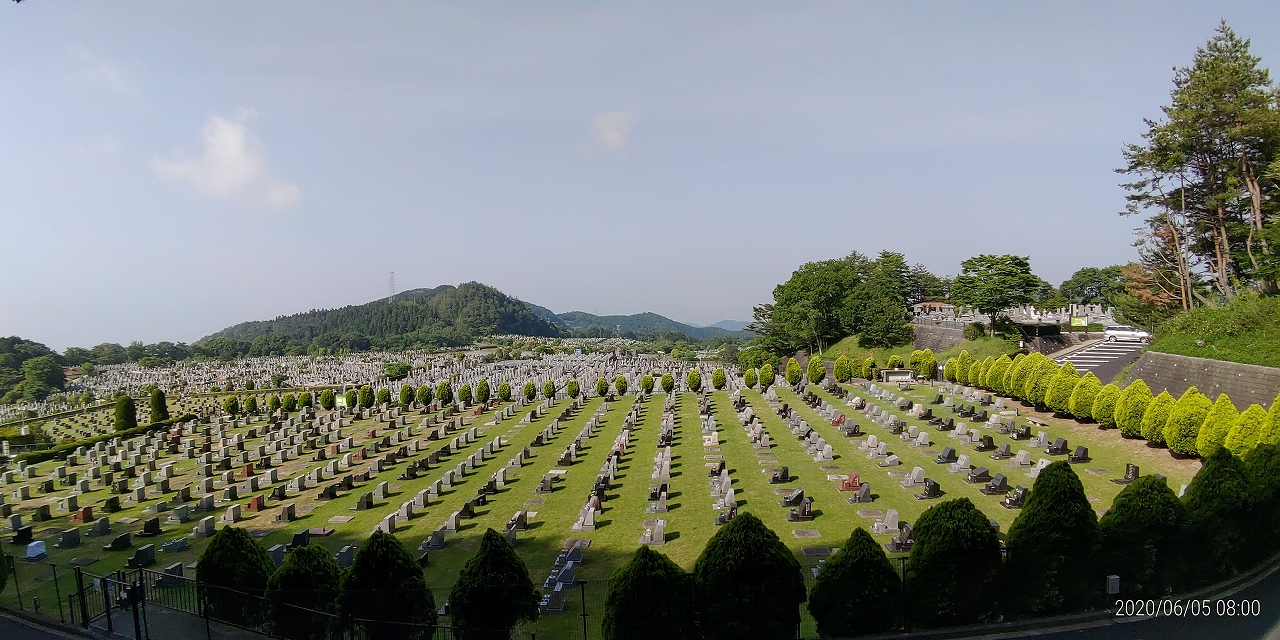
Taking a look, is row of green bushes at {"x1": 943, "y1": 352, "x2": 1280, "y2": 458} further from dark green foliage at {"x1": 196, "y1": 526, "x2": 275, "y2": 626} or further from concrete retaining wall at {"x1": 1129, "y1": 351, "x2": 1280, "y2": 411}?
dark green foliage at {"x1": 196, "y1": 526, "x2": 275, "y2": 626}

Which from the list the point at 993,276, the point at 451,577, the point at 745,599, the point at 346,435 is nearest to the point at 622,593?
the point at 745,599

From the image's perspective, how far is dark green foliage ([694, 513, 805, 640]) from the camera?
9.48 metres

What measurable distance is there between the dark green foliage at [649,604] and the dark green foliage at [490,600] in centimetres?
146

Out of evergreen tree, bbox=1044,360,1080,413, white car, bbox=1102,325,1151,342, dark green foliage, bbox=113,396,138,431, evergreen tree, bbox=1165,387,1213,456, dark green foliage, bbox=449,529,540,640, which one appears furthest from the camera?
white car, bbox=1102,325,1151,342

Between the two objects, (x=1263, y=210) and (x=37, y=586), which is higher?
(x=1263, y=210)

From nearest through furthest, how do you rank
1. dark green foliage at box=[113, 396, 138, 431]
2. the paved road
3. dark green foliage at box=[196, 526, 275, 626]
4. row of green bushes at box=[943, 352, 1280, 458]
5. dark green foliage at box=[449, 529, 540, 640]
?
dark green foliage at box=[449, 529, 540, 640] < dark green foliage at box=[196, 526, 275, 626] < row of green bushes at box=[943, 352, 1280, 458] < the paved road < dark green foliage at box=[113, 396, 138, 431]

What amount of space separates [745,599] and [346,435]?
1261 inches

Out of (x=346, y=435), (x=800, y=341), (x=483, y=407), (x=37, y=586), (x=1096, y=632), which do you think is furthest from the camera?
(x=800, y=341)

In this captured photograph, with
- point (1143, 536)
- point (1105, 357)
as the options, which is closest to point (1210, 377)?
point (1105, 357)

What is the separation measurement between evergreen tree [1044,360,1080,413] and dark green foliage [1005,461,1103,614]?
18.0 metres

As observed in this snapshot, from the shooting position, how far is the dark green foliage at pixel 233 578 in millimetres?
10719

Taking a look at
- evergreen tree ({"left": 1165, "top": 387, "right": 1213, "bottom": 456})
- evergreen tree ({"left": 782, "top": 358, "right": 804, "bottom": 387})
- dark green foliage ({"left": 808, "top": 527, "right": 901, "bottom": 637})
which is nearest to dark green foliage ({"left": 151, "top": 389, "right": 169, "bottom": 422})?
evergreen tree ({"left": 782, "top": 358, "right": 804, "bottom": 387})

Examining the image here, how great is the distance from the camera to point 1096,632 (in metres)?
10.1

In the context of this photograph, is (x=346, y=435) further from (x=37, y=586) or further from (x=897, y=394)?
(x=897, y=394)
